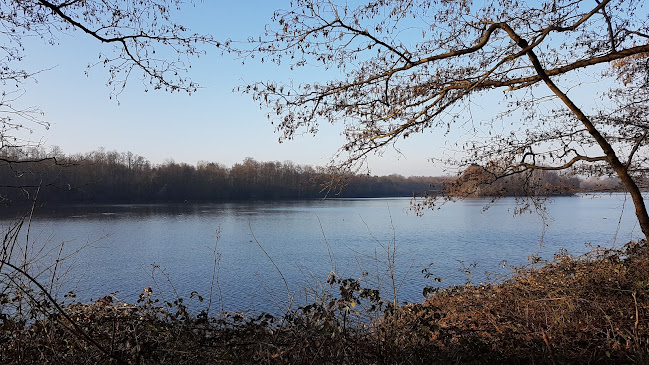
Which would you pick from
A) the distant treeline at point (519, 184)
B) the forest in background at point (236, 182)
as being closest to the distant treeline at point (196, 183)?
the forest in background at point (236, 182)

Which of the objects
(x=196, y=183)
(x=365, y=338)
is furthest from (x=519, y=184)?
(x=196, y=183)

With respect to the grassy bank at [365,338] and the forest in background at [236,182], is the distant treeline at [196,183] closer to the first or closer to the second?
the forest in background at [236,182]

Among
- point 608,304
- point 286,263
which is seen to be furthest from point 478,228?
point 608,304

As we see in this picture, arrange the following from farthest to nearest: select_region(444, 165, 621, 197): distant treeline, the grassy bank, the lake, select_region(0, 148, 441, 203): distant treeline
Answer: select_region(0, 148, 441, 203): distant treeline, the lake, select_region(444, 165, 621, 197): distant treeline, the grassy bank

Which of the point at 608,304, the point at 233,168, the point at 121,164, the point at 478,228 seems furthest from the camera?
the point at 233,168

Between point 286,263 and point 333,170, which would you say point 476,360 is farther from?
point 286,263

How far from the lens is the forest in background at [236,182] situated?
5.60m

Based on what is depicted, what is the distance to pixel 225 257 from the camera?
16.3 meters

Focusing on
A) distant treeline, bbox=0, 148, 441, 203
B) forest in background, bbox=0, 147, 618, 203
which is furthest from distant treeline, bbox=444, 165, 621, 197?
distant treeline, bbox=0, 148, 441, 203

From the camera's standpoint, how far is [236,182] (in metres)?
76.1

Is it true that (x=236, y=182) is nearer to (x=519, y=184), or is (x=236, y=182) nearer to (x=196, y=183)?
(x=196, y=183)

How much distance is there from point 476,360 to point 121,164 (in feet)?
243

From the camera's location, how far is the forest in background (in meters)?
5.60

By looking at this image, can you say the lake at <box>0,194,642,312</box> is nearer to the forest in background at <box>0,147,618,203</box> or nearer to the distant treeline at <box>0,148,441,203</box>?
the forest in background at <box>0,147,618,203</box>
